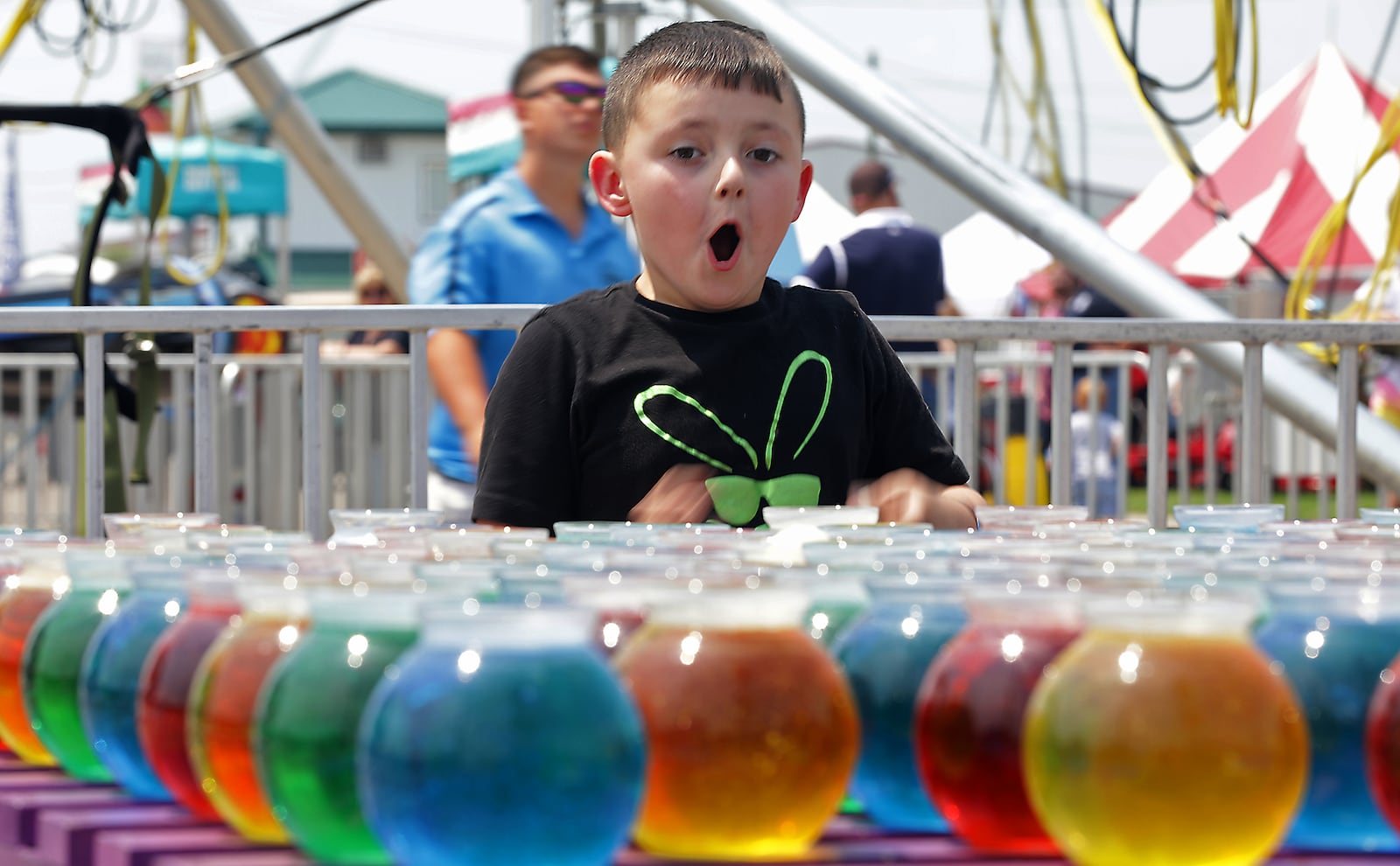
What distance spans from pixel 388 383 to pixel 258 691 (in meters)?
8.17

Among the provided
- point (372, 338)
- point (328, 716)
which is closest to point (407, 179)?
point (372, 338)

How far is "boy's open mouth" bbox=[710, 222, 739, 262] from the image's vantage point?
8.16 ft

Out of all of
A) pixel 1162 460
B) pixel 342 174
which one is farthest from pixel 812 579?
pixel 342 174

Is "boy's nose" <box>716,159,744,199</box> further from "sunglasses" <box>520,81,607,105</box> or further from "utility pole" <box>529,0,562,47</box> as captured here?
"utility pole" <box>529,0,562,47</box>

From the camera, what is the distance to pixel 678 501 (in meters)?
2.15

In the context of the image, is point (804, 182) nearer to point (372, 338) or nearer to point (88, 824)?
point (88, 824)

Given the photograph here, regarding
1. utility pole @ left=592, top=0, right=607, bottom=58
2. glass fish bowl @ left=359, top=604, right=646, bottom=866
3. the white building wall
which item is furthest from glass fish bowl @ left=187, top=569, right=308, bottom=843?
the white building wall

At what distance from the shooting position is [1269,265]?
5.88 metres

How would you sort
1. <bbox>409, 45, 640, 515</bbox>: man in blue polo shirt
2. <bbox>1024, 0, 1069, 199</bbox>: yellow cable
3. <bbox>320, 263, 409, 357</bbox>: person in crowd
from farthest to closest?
<bbox>320, 263, 409, 357</bbox>: person in crowd → <bbox>1024, 0, 1069, 199</bbox>: yellow cable → <bbox>409, 45, 640, 515</bbox>: man in blue polo shirt

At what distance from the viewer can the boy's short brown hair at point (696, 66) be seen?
8.12ft

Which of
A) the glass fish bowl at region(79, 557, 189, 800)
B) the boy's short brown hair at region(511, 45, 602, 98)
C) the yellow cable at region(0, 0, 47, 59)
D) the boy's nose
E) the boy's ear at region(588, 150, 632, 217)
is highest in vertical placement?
the yellow cable at region(0, 0, 47, 59)

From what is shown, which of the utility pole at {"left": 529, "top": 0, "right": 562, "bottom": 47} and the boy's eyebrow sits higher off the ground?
the utility pole at {"left": 529, "top": 0, "right": 562, "bottom": 47}

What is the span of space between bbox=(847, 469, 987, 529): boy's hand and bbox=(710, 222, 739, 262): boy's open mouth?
0.36 metres

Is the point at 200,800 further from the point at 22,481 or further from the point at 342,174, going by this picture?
the point at 22,481
